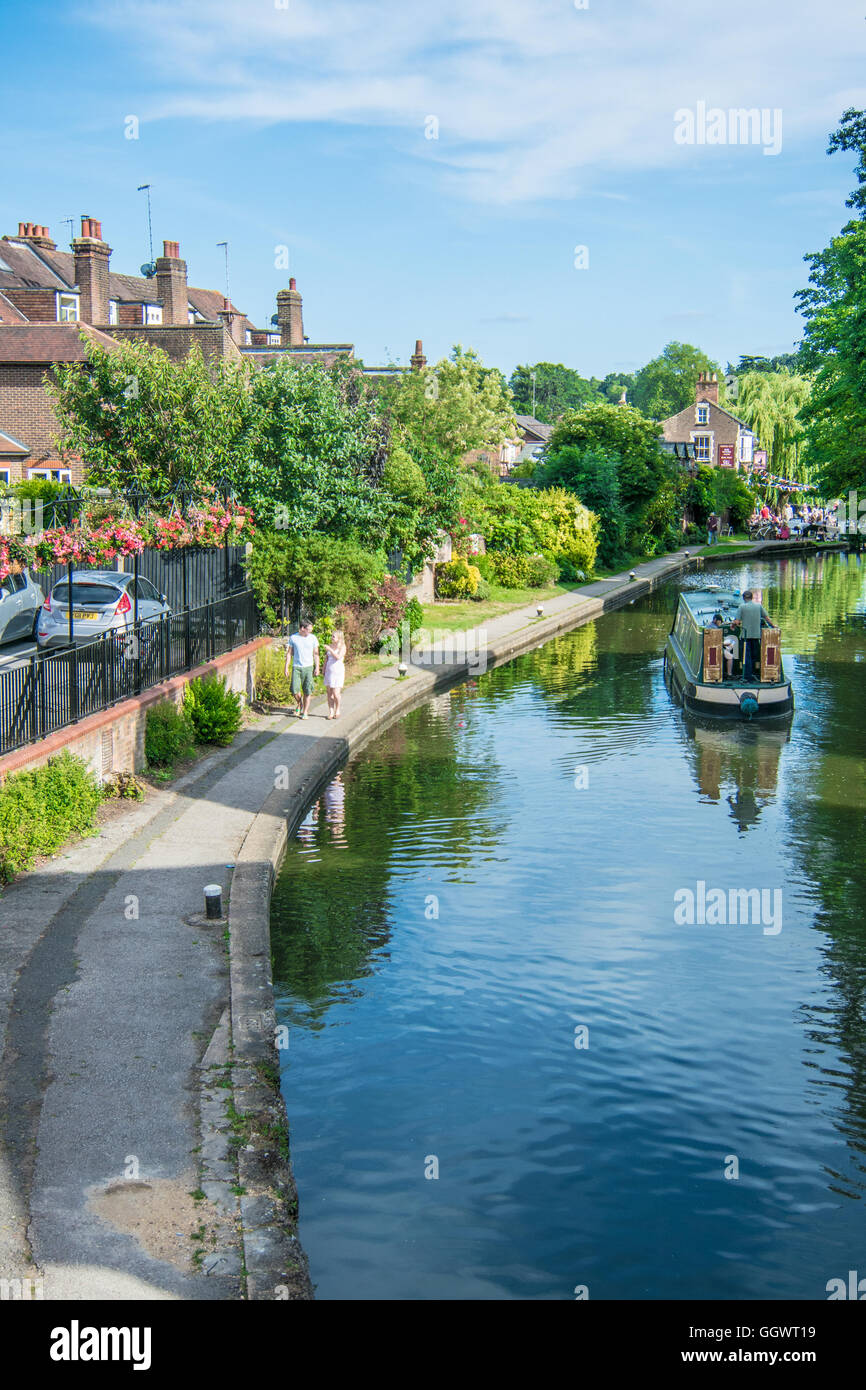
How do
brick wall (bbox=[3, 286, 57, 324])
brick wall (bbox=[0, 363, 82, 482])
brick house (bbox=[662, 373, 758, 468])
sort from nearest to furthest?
1. brick wall (bbox=[0, 363, 82, 482])
2. brick wall (bbox=[3, 286, 57, 324])
3. brick house (bbox=[662, 373, 758, 468])

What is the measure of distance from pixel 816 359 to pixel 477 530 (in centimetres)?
1355

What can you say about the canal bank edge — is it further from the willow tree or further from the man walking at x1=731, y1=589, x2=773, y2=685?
the willow tree

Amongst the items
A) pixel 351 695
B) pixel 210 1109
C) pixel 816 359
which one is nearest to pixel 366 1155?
pixel 210 1109

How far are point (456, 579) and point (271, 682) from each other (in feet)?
56.5

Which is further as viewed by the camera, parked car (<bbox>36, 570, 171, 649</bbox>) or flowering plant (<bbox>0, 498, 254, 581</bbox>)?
parked car (<bbox>36, 570, 171, 649</bbox>)

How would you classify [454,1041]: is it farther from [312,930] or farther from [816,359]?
[816,359]

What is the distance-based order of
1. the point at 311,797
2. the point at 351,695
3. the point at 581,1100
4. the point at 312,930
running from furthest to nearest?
the point at 351,695
the point at 311,797
the point at 312,930
the point at 581,1100

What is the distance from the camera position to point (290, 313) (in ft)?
174

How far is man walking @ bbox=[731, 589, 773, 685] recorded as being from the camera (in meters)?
23.7

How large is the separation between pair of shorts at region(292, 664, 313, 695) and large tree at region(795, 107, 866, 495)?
17.2 m

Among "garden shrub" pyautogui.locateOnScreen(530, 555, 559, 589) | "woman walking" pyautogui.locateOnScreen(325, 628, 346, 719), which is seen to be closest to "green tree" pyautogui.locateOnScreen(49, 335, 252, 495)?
"woman walking" pyautogui.locateOnScreen(325, 628, 346, 719)

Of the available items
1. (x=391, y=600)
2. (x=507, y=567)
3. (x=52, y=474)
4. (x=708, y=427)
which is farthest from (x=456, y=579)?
(x=708, y=427)

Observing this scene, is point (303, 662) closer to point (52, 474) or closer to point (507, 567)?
point (52, 474)

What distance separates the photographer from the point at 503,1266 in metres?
7.29
